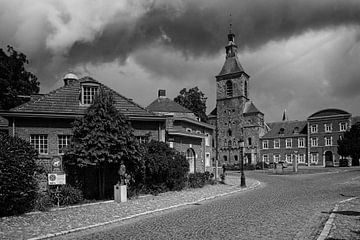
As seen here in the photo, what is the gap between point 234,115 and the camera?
8194 centimetres

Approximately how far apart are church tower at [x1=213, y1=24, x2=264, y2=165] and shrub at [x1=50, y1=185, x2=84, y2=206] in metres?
63.5

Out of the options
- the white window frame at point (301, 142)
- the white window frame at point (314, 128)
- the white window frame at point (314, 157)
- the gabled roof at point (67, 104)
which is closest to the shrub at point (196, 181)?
the gabled roof at point (67, 104)

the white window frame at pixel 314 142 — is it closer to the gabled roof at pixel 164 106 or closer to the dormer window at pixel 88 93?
the gabled roof at pixel 164 106

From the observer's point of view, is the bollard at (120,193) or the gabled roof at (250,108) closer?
the bollard at (120,193)

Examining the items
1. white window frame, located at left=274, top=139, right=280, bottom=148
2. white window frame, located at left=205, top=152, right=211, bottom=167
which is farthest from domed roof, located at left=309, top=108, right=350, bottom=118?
white window frame, located at left=205, top=152, right=211, bottom=167

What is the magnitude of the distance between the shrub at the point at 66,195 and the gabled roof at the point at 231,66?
69.5m

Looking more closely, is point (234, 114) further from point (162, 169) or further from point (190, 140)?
point (162, 169)

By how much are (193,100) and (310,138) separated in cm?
2766

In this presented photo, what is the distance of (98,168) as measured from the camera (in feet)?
64.0

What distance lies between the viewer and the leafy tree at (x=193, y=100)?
6681cm

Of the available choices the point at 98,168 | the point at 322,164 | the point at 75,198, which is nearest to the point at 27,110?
the point at 98,168

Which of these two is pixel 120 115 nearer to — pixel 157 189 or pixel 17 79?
pixel 157 189

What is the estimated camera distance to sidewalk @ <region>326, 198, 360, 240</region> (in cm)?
875

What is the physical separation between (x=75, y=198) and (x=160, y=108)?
2548 centimetres
